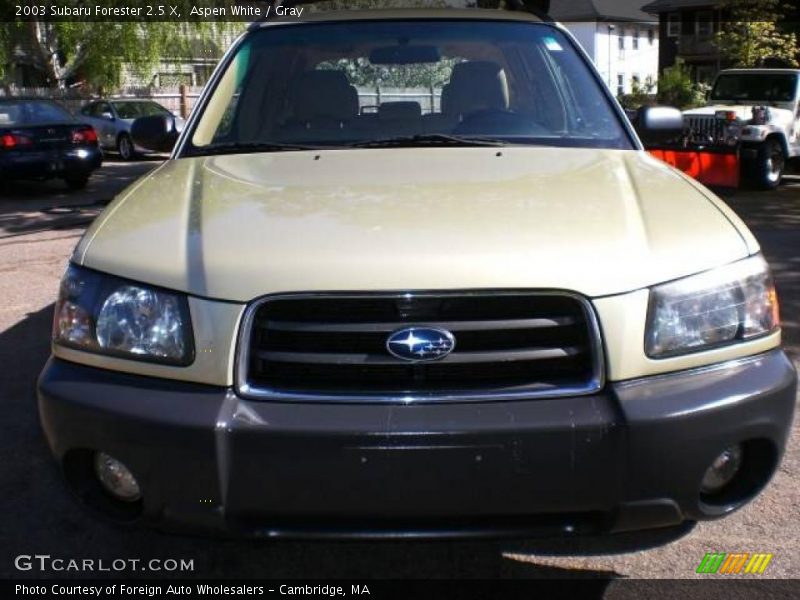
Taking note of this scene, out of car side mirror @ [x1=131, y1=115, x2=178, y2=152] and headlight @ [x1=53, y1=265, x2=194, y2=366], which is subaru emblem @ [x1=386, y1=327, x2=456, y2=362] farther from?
car side mirror @ [x1=131, y1=115, x2=178, y2=152]

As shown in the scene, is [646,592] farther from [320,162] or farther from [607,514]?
[320,162]

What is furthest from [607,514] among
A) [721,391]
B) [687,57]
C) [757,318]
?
[687,57]

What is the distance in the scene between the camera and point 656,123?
4.02m

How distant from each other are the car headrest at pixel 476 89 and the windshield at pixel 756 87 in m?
11.5

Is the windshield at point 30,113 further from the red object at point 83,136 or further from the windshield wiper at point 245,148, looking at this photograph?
the windshield wiper at point 245,148

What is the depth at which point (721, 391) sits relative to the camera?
7.45 feet

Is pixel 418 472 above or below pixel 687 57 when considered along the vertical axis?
below

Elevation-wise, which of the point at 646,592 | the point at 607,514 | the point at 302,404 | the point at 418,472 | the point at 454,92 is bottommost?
the point at 646,592

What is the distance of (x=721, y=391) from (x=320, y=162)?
1.63 m

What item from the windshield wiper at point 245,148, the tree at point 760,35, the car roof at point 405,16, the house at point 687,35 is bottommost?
the windshield wiper at point 245,148

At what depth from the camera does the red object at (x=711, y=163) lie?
12039 mm

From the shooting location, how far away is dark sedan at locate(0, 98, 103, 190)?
13.5m

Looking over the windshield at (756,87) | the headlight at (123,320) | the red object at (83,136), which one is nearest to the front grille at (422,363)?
the headlight at (123,320)

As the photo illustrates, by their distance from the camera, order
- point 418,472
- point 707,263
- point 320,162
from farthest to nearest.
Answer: point 320,162 → point 707,263 → point 418,472
